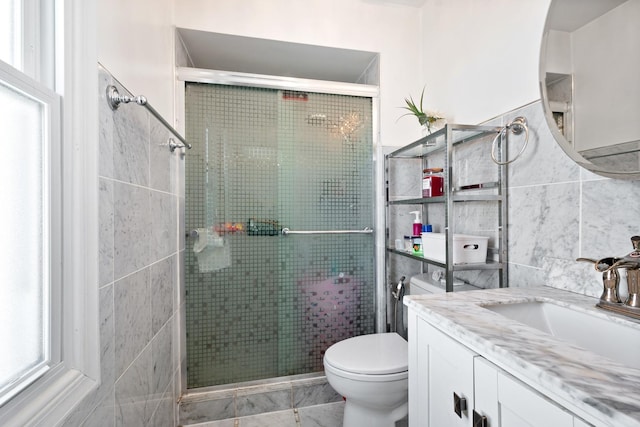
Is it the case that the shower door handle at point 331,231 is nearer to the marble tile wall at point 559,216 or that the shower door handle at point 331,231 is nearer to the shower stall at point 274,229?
the shower stall at point 274,229

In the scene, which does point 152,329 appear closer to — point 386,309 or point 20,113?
point 20,113

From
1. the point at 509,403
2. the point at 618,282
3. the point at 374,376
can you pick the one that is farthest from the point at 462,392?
the point at 374,376

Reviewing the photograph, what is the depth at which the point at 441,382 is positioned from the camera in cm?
72

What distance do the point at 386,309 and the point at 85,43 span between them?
178 cm

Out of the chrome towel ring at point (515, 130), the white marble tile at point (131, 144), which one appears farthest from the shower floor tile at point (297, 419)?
the chrome towel ring at point (515, 130)

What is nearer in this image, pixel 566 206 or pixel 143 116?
pixel 566 206

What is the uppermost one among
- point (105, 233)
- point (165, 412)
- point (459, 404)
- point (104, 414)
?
point (105, 233)

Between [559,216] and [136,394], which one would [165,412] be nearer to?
[136,394]

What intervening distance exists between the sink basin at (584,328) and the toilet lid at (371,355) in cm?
56

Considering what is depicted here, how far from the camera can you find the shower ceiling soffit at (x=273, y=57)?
5.46 ft

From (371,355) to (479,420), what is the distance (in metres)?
0.77

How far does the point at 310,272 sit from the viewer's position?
68.9 inches

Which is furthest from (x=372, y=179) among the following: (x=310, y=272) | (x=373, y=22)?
(x=373, y=22)

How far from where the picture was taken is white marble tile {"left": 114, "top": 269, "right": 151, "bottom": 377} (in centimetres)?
86
